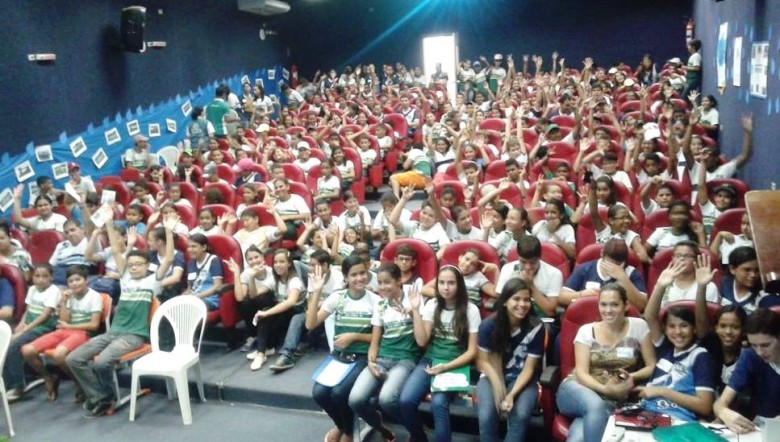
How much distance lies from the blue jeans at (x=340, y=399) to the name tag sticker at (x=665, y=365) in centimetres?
161

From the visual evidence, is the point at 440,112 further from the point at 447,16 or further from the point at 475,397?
the point at 475,397

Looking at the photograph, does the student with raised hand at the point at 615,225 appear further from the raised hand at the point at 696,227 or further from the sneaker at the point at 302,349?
the sneaker at the point at 302,349

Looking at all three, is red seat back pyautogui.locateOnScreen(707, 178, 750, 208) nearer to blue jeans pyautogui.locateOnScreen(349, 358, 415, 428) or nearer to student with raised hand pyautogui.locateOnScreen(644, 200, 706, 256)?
student with raised hand pyautogui.locateOnScreen(644, 200, 706, 256)

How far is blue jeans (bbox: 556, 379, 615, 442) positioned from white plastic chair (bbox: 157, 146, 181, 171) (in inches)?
334

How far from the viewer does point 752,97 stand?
602 cm

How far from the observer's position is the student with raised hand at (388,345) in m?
3.74

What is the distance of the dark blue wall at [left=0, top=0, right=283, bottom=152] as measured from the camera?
8.04 metres

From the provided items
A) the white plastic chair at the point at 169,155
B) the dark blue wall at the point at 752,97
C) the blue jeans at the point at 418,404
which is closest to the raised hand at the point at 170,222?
the blue jeans at the point at 418,404

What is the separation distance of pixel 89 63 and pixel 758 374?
8.99 metres

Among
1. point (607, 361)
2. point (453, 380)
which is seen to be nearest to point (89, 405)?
point (453, 380)

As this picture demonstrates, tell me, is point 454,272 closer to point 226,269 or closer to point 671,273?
point 671,273

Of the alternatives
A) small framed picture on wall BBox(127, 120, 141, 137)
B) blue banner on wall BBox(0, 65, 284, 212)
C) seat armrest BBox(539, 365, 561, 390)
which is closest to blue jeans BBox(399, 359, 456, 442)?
seat armrest BBox(539, 365, 561, 390)

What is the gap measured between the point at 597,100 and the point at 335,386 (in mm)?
6364

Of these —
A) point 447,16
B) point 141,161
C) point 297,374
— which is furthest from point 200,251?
point 447,16
